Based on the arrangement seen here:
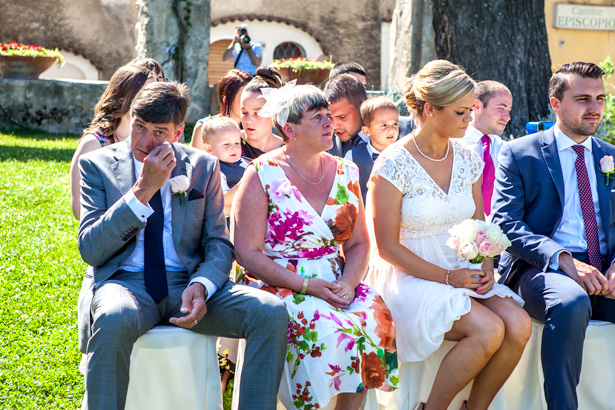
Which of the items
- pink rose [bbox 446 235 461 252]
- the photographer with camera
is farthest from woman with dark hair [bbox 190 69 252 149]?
the photographer with camera

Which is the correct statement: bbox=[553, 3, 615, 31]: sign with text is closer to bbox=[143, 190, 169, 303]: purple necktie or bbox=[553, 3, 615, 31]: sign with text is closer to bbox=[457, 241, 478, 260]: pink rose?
bbox=[457, 241, 478, 260]: pink rose

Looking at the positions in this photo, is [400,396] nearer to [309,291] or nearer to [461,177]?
[309,291]

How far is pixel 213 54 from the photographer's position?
20328mm

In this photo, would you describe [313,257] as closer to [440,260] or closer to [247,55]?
[440,260]


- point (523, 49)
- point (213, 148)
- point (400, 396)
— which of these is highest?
point (523, 49)

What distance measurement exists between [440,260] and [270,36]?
661 inches

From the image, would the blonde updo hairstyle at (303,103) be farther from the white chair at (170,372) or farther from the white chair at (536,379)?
the white chair at (536,379)

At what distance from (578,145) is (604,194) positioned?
0.33 m

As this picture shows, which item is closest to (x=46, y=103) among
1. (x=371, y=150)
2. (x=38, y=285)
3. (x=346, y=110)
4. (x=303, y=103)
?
(x=38, y=285)

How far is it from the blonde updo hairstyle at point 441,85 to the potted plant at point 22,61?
9928 mm

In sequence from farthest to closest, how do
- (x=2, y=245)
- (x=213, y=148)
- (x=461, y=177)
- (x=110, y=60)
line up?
(x=110, y=60)
(x=2, y=245)
(x=213, y=148)
(x=461, y=177)

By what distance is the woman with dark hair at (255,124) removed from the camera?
190 inches

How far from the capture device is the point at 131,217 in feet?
10.7

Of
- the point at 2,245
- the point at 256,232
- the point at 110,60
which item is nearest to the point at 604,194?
the point at 256,232
